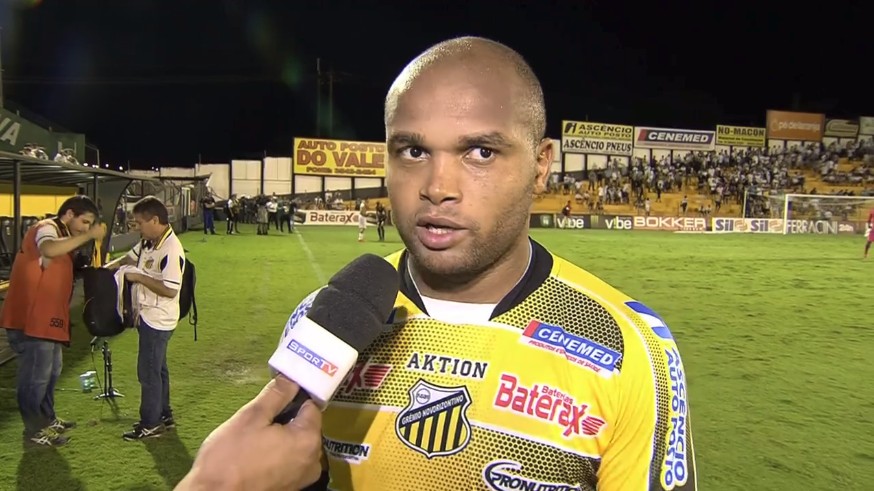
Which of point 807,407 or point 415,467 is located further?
point 807,407

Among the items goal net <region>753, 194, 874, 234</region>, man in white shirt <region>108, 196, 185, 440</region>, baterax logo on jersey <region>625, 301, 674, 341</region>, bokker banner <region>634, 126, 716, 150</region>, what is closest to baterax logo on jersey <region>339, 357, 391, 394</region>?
baterax logo on jersey <region>625, 301, 674, 341</region>

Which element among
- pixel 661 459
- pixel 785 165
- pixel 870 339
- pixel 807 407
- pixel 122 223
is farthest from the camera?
pixel 785 165

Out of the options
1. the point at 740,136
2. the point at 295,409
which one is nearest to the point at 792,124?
the point at 740,136

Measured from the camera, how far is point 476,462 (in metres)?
1.46

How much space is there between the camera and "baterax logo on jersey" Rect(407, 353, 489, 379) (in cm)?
150

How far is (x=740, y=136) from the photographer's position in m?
55.4

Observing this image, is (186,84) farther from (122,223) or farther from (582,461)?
(582,461)

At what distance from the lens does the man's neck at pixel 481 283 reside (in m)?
1.56

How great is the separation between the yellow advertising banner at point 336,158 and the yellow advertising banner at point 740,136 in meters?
29.2

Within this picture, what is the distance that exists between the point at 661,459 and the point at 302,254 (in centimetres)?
2062

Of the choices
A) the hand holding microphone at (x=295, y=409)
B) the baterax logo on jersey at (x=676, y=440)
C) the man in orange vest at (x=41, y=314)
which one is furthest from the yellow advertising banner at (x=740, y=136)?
the hand holding microphone at (x=295, y=409)

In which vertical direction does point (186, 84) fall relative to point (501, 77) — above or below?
above

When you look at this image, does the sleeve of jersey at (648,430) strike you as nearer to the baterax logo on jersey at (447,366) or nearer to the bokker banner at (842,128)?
the baterax logo on jersey at (447,366)

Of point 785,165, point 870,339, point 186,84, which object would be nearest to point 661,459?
point 870,339
